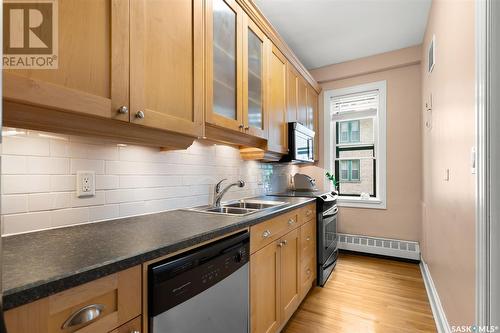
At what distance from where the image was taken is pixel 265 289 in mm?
1595

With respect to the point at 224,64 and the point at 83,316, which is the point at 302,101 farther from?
the point at 83,316

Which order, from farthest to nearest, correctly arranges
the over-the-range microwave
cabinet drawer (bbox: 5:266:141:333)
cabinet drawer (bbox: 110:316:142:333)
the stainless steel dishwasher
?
the over-the-range microwave < the stainless steel dishwasher < cabinet drawer (bbox: 110:316:142:333) < cabinet drawer (bbox: 5:266:141:333)

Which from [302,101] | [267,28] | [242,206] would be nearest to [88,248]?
[242,206]

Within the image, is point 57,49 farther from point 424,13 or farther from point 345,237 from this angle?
point 345,237

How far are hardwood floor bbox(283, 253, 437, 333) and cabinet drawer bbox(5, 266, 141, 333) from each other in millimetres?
1539

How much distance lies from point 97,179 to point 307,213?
5.82 feet

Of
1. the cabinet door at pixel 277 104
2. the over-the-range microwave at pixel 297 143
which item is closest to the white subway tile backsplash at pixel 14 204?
the cabinet door at pixel 277 104

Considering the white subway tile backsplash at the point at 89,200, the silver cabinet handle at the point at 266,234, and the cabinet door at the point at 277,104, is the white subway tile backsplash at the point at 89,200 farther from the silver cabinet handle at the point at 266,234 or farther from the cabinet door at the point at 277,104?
the cabinet door at the point at 277,104

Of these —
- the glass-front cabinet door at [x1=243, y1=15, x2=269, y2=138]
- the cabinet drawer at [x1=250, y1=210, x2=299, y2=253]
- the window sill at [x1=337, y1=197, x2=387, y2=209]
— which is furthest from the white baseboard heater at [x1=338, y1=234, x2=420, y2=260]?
the glass-front cabinet door at [x1=243, y1=15, x2=269, y2=138]

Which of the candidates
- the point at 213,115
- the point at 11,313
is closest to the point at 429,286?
the point at 213,115

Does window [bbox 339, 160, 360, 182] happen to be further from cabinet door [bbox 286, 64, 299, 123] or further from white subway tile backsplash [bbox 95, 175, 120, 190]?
white subway tile backsplash [bbox 95, 175, 120, 190]

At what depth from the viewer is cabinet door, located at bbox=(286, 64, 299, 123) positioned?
278cm

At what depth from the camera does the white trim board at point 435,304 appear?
1764 mm

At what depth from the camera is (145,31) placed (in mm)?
1170
